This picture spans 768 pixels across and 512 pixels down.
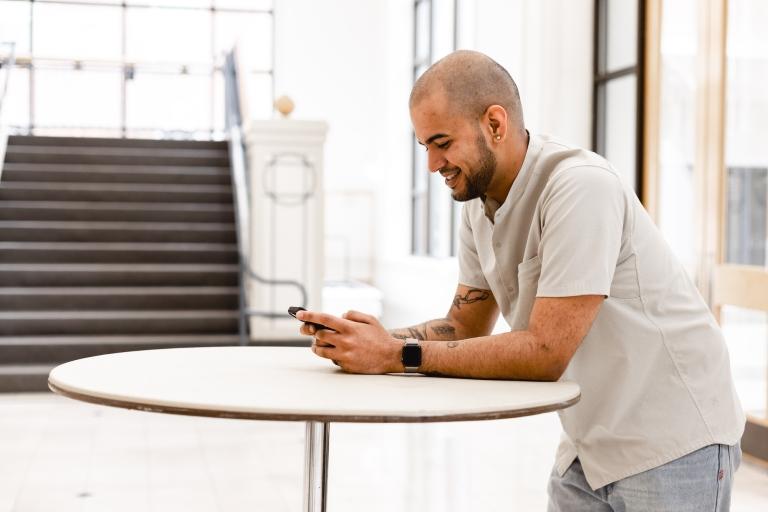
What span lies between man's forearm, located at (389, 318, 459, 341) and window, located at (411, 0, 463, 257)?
7228mm

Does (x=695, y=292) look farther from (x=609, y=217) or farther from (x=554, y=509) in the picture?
(x=554, y=509)

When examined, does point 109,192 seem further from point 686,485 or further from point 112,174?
point 686,485

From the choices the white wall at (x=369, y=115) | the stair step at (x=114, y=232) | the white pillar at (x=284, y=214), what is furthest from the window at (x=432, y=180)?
the stair step at (x=114, y=232)

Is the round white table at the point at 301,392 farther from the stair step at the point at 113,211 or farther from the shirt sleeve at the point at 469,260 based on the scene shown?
the stair step at the point at 113,211

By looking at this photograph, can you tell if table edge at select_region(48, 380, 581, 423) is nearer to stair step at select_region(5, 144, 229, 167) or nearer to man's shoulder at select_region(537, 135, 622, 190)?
man's shoulder at select_region(537, 135, 622, 190)

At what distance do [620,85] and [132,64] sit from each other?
8.99 metres

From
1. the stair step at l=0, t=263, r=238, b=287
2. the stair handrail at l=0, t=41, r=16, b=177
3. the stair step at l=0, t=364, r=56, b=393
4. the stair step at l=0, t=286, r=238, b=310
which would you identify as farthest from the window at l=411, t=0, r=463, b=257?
the stair step at l=0, t=364, r=56, b=393

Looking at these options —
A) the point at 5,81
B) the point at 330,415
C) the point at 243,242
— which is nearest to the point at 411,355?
the point at 330,415

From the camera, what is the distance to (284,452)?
16.3 ft

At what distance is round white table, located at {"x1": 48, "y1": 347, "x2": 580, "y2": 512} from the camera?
1.43 m

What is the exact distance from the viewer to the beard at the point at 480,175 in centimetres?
175

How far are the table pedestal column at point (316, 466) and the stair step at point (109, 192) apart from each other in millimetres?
7401

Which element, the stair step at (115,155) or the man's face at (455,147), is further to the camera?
the stair step at (115,155)

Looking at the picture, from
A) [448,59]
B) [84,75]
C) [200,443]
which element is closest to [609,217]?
[448,59]
